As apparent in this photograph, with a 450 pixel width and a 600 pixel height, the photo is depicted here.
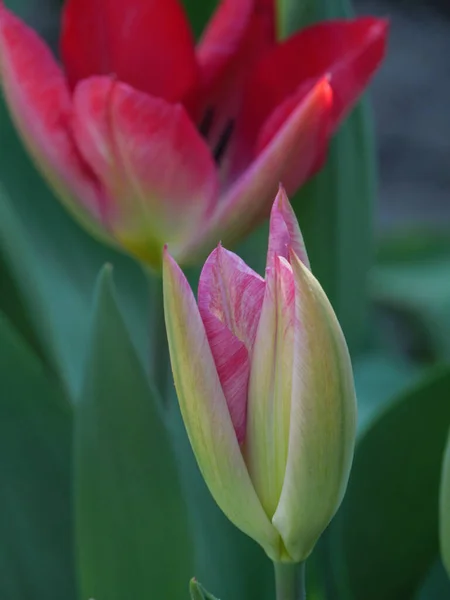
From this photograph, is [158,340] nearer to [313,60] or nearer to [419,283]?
[313,60]

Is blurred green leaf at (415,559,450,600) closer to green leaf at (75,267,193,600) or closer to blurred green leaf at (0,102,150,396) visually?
green leaf at (75,267,193,600)

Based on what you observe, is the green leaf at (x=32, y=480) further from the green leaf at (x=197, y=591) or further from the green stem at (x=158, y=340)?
the green leaf at (x=197, y=591)

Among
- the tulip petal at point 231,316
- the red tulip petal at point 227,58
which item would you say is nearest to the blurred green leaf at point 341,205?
the red tulip petal at point 227,58

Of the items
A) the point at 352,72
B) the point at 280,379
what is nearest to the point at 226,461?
the point at 280,379

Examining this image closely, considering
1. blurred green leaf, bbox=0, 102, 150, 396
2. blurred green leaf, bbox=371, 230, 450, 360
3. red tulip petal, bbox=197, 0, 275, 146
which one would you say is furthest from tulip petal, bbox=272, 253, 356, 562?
blurred green leaf, bbox=371, 230, 450, 360

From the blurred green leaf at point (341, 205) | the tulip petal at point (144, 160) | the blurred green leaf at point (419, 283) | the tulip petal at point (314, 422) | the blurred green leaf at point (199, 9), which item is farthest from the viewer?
the blurred green leaf at point (419, 283)

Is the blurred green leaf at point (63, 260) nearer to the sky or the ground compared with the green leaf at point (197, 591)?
nearer to the ground
